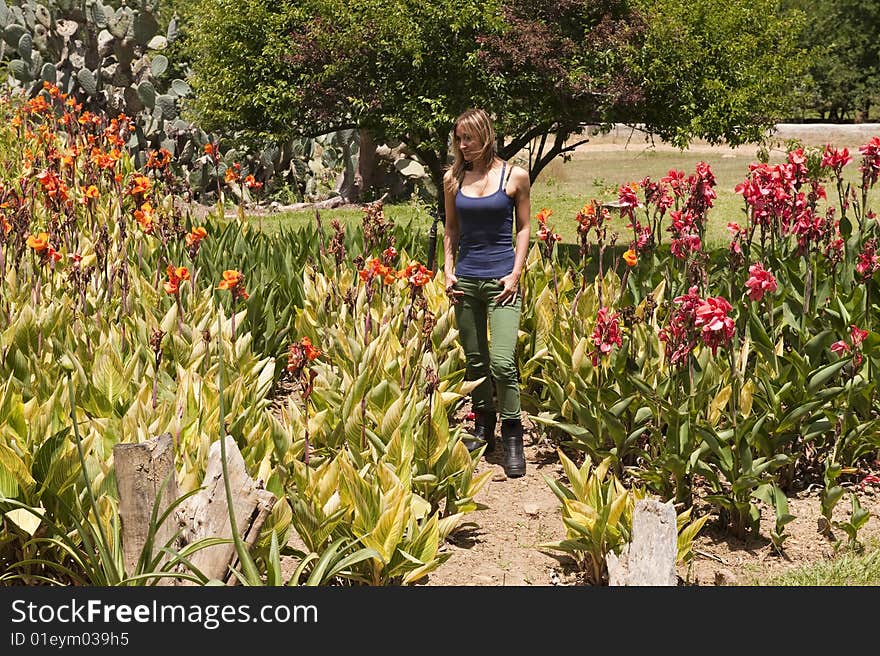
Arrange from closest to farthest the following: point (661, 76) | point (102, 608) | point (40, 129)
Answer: point (102, 608)
point (661, 76)
point (40, 129)

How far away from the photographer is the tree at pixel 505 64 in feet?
26.6

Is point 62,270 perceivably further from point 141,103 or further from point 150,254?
point 141,103

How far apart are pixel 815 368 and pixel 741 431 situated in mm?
638

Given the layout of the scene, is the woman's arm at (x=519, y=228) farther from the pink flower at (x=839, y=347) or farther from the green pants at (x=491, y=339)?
the pink flower at (x=839, y=347)

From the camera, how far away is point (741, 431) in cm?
423

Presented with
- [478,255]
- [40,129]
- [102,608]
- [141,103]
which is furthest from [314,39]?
[141,103]

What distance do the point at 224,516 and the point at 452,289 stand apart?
215 centimetres

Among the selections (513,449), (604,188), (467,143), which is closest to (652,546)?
(513,449)

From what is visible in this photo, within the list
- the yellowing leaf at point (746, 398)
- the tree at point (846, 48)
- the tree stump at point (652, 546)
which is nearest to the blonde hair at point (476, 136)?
the yellowing leaf at point (746, 398)

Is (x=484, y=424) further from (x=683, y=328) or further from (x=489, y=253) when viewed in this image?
(x=683, y=328)

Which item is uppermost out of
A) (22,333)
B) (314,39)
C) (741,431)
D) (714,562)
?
(314,39)

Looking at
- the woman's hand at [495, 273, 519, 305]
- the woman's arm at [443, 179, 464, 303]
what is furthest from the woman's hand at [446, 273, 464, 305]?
the woman's hand at [495, 273, 519, 305]

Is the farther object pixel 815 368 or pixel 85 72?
pixel 85 72

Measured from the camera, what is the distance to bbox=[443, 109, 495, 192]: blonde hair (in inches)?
189
